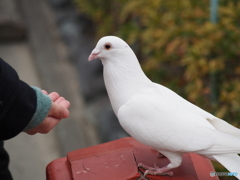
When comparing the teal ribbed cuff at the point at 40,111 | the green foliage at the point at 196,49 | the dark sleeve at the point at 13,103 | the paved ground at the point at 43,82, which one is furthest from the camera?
the paved ground at the point at 43,82

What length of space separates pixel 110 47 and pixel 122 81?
0.57 ft

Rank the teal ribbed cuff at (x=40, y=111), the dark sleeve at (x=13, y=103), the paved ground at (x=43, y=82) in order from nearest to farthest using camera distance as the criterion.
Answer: the dark sleeve at (x=13, y=103) < the teal ribbed cuff at (x=40, y=111) < the paved ground at (x=43, y=82)

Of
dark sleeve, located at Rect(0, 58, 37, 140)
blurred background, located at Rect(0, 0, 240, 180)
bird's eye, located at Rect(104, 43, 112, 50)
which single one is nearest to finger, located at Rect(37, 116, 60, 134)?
dark sleeve, located at Rect(0, 58, 37, 140)

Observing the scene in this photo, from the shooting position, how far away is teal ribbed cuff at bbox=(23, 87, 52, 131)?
5.47 feet

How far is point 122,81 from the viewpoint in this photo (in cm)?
174

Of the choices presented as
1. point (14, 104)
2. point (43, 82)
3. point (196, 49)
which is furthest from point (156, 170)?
point (43, 82)

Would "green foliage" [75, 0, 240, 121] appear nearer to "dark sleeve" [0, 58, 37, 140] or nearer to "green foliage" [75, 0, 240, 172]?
"green foliage" [75, 0, 240, 172]

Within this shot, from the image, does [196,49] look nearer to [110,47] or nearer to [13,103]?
[110,47]

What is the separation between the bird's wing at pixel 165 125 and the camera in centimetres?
160

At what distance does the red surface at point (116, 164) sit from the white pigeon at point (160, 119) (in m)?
0.07

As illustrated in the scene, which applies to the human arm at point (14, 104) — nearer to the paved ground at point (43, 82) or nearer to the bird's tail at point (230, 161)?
the bird's tail at point (230, 161)

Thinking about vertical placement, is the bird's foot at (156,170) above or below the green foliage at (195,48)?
below

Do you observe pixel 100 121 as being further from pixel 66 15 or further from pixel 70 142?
pixel 66 15

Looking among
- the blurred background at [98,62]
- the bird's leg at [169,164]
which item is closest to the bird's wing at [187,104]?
the bird's leg at [169,164]
